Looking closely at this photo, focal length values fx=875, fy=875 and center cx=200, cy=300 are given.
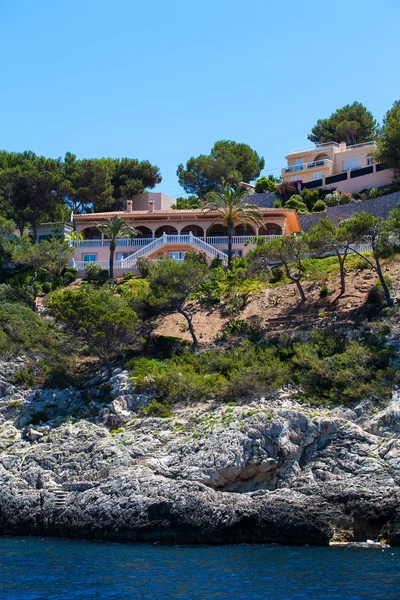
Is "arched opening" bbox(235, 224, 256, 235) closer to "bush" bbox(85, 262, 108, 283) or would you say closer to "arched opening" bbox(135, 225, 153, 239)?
"arched opening" bbox(135, 225, 153, 239)

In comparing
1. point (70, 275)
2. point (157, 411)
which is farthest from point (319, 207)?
point (157, 411)

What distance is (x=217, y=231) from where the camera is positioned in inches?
2611

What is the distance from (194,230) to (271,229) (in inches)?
232

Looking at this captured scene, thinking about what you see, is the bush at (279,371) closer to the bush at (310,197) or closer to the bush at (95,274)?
the bush at (95,274)

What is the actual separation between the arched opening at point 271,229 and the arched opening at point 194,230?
4654 millimetres

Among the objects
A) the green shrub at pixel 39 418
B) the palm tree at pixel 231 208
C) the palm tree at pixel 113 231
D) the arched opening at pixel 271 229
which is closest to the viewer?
the green shrub at pixel 39 418

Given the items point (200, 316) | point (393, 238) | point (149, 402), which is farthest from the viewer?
point (200, 316)

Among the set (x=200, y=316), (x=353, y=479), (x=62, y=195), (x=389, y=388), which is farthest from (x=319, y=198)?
(x=353, y=479)

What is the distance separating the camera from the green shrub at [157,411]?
40594 mm

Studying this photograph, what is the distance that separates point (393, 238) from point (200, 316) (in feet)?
40.3

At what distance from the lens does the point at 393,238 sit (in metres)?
45.9

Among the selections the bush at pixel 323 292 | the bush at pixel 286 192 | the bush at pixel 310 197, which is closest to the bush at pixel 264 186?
the bush at pixel 286 192

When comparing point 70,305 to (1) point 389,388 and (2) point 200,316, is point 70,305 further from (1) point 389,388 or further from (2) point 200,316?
(1) point 389,388

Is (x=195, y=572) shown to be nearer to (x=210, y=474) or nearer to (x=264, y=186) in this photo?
(x=210, y=474)
